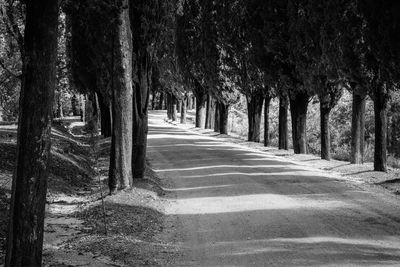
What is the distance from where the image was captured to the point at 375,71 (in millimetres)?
15820

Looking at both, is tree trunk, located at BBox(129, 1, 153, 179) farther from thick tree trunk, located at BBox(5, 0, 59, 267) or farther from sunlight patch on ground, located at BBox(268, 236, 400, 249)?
thick tree trunk, located at BBox(5, 0, 59, 267)

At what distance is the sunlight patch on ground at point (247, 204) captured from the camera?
1131cm

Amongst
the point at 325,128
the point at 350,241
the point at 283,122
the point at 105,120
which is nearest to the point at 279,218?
the point at 350,241

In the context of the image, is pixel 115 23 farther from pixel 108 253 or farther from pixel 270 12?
pixel 270 12

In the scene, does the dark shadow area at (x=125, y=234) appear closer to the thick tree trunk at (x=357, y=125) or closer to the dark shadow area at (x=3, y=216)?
the dark shadow area at (x=3, y=216)

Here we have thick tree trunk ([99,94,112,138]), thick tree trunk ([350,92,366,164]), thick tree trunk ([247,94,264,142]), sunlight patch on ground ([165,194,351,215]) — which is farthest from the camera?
thick tree trunk ([247,94,264,142])

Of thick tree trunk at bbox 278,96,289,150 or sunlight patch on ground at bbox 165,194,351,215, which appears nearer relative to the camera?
sunlight patch on ground at bbox 165,194,351,215

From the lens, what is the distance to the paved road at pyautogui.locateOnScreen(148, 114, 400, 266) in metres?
7.84

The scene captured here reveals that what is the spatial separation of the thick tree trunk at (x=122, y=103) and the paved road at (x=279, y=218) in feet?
5.31

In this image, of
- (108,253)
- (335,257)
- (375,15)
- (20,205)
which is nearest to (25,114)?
(20,205)

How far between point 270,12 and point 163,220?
1433cm

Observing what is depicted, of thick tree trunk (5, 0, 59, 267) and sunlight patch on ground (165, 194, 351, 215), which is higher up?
thick tree trunk (5, 0, 59, 267)

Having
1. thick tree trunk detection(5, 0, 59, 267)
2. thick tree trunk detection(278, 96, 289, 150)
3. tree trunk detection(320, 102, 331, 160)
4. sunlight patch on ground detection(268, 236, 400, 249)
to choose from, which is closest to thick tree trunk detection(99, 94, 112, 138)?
thick tree trunk detection(278, 96, 289, 150)

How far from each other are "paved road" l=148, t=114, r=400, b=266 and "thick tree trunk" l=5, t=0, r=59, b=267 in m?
2.81
